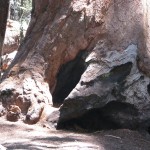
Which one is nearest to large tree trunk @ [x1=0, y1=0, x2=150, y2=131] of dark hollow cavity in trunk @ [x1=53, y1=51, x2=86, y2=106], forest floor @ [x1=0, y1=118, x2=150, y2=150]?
dark hollow cavity in trunk @ [x1=53, y1=51, x2=86, y2=106]

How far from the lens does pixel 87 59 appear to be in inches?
337

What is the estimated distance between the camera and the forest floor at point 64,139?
6.34m

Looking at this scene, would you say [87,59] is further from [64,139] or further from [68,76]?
[64,139]

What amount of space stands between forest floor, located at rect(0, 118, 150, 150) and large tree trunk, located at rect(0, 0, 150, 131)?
0.37 metres

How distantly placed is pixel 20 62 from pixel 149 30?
2975mm

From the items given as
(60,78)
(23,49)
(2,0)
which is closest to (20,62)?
(23,49)

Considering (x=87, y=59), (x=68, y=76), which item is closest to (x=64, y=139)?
(x=87, y=59)

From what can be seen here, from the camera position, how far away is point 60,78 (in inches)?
372

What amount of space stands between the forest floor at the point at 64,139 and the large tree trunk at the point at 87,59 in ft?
1.21

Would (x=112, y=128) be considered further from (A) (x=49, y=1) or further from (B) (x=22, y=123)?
(A) (x=49, y=1)

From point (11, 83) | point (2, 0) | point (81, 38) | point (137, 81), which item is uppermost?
point (2, 0)

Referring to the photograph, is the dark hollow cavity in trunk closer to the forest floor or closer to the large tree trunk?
the large tree trunk

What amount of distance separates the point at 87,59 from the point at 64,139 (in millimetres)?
2245

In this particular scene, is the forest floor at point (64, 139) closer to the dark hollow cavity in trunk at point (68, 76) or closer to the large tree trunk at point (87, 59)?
the large tree trunk at point (87, 59)
